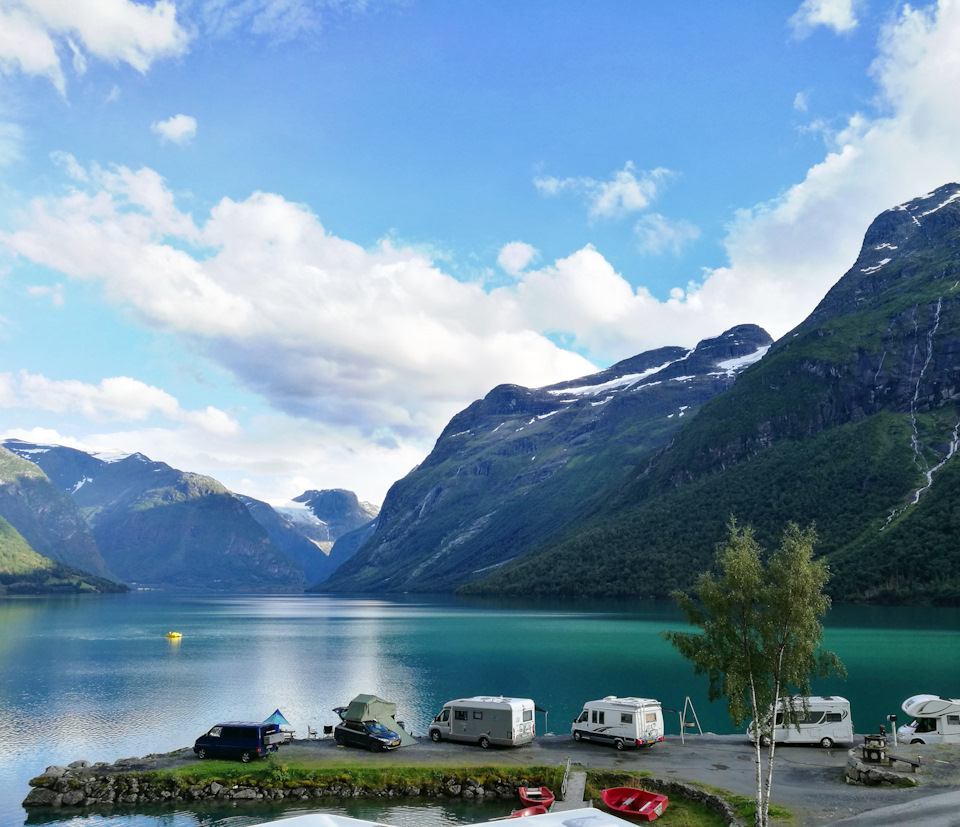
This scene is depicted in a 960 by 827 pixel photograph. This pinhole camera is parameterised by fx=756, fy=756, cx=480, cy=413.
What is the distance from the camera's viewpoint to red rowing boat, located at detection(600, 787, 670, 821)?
115ft

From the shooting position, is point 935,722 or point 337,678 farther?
point 337,678

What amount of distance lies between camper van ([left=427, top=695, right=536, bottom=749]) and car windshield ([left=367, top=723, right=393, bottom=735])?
3.77 metres

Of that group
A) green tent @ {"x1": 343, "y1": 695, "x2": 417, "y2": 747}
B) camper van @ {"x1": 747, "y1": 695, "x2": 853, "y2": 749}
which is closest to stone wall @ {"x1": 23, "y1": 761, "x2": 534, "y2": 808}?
green tent @ {"x1": 343, "y1": 695, "x2": 417, "y2": 747}

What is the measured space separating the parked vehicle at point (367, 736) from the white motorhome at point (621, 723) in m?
12.0

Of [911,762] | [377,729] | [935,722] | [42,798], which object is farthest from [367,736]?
[935,722]

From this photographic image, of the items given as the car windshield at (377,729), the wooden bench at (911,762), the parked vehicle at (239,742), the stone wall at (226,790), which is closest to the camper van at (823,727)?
the wooden bench at (911,762)

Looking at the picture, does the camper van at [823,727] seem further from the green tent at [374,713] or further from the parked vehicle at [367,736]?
the parked vehicle at [367,736]

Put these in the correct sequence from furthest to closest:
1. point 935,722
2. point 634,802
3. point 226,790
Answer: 1. point 935,722
2. point 226,790
3. point 634,802

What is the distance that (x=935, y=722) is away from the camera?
47.5 metres

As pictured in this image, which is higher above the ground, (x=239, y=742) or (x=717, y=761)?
(x=239, y=742)

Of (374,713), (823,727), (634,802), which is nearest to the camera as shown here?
(634,802)

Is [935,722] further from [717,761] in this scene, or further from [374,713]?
[374,713]

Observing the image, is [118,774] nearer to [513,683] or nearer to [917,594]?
[513,683]

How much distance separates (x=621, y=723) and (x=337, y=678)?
53.9 meters
